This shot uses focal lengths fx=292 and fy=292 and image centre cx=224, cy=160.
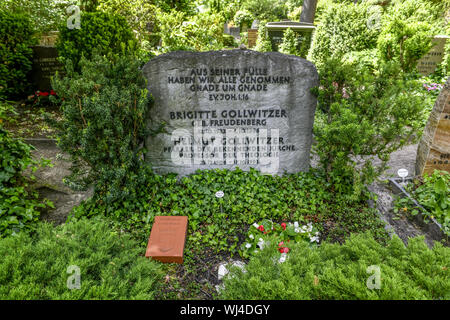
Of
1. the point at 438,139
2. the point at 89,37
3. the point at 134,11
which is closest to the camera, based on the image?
the point at 438,139

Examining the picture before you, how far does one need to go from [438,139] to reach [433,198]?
1.02 m

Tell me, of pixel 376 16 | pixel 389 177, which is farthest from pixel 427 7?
pixel 389 177

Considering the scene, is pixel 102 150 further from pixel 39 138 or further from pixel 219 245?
pixel 39 138

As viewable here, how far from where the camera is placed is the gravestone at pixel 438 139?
4141 mm

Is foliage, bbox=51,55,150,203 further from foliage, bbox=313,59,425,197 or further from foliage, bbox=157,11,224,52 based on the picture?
foliage, bbox=157,11,224,52

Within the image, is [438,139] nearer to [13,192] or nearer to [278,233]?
[278,233]

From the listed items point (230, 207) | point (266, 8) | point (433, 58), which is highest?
point (266, 8)

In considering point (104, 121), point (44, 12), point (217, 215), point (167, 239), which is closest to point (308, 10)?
point (44, 12)

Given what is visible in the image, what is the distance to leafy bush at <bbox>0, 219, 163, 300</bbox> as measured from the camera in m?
1.98

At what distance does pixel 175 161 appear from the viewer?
4.53 m

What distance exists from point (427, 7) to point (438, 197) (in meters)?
14.6

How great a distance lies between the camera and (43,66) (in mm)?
7516

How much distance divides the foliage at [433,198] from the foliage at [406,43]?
651 cm

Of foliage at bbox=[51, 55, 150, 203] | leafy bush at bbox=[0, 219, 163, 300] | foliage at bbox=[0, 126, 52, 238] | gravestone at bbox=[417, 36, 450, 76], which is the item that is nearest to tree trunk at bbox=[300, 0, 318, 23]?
gravestone at bbox=[417, 36, 450, 76]
